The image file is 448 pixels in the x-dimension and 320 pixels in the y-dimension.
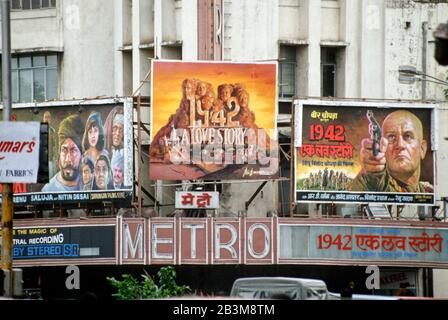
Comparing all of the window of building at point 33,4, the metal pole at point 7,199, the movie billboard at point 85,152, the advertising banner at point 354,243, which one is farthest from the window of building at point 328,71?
the metal pole at point 7,199

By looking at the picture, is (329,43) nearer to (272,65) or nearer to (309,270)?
(272,65)

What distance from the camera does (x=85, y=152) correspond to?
4988cm

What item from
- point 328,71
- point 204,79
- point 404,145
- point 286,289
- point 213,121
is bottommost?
point 286,289

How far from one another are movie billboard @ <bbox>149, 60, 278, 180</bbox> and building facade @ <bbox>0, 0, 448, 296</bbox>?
4.85ft

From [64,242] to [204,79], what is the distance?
726cm

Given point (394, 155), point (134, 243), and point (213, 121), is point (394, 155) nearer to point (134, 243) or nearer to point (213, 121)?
point (213, 121)

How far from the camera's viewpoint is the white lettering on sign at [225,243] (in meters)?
47.8

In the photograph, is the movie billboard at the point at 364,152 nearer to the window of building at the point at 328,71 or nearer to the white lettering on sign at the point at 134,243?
the window of building at the point at 328,71

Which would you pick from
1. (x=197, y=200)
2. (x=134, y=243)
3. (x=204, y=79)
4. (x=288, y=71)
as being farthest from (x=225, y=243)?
(x=288, y=71)
